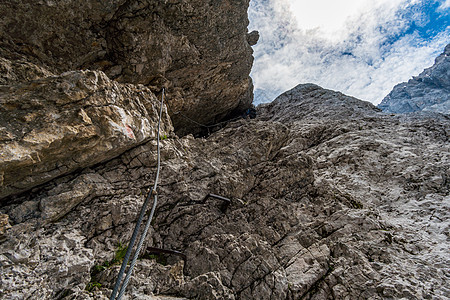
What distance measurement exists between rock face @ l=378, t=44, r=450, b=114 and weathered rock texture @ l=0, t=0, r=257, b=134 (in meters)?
90.1

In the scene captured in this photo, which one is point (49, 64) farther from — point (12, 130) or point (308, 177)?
point (308, 177)

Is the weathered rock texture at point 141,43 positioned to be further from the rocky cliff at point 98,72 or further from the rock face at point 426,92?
the rock face at point 426,92

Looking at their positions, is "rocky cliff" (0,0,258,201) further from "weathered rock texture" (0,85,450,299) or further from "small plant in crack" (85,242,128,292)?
"small plant in crack" (85,242,128,292)

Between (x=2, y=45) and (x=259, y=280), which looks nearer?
(x=259, y=280)

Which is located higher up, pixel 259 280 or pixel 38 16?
pixel 38 16

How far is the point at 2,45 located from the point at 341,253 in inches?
647

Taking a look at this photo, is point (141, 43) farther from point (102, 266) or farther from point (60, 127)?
point (102, 266)

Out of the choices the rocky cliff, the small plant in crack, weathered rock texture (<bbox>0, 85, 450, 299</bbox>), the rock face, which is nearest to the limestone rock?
the rocky cliff

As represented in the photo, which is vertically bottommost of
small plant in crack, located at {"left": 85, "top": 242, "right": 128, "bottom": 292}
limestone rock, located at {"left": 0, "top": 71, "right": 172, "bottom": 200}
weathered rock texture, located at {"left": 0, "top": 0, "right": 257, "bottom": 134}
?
small plant in crack, located at {"left": 85, "top": 242, "right": 128, "bottom": 292}

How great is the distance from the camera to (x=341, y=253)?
691 cm

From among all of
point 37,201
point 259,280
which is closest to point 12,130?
point 37,201

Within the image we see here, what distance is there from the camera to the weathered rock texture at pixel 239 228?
211 inches

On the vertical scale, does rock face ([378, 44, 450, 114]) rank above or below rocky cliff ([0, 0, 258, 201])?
above

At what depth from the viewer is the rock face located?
7681 centimetres
